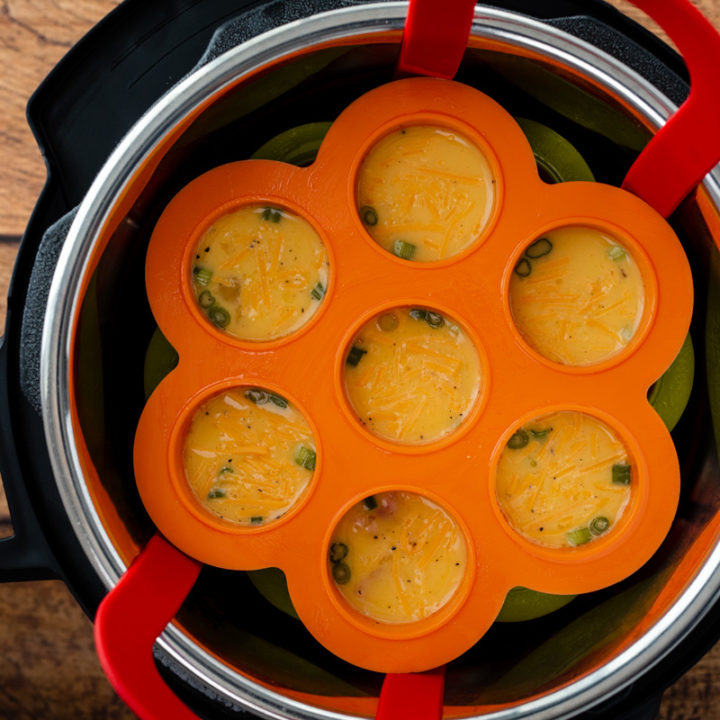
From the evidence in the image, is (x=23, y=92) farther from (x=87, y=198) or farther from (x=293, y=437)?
(x=293, y=437)

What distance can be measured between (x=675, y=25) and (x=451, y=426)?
21.7 inches

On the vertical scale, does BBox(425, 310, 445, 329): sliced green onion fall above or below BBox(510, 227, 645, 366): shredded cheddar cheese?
below

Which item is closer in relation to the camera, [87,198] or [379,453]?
[87,198]

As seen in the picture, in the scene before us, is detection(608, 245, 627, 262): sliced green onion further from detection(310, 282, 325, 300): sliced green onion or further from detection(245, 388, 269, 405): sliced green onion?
detection(245, 388, 269, 405): sliced green onion

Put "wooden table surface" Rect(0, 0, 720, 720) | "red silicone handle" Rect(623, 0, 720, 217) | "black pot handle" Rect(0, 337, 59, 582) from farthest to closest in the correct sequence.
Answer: "wooden table surface" Rect(0, 0, 720, 720) → "black pot handle" Rect(0, 337, 59, 582) → "red silicone handle" Rect(623, 0, 720, 217)

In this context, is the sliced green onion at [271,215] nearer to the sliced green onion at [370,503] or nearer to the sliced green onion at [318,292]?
the sliced green onion at [318,292]

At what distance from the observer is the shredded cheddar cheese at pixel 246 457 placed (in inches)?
40.0

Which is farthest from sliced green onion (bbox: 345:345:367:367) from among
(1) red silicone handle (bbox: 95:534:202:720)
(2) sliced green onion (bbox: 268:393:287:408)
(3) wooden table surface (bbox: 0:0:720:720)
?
(3) wooden table surface (bbox: 0:0:720:720)

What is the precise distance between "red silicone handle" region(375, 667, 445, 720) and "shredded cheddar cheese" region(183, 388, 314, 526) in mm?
281

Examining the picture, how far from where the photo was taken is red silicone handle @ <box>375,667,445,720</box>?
0.96m

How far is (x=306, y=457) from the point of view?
39.7 inches

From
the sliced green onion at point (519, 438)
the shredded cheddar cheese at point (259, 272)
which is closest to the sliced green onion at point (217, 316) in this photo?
the shredded cheddar cheese at point (259, 272)

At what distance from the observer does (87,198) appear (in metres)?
0.86

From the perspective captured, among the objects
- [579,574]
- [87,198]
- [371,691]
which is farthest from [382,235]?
[371,691]
